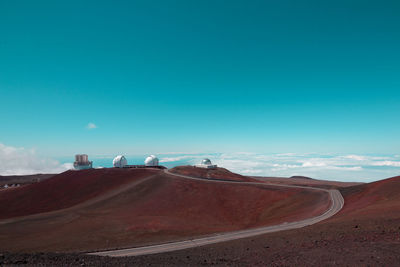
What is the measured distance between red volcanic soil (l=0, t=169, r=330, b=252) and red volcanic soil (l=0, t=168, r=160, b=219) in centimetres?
922

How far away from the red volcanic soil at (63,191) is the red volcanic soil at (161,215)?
922 centimetres

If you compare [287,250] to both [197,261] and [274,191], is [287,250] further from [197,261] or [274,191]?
[274,191]

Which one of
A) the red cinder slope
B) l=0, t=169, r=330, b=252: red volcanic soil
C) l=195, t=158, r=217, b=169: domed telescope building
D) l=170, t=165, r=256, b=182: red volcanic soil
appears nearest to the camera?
l=0, t=169, r=330, b=252: red volcanic soil

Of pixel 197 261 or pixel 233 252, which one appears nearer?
pixel 197 261

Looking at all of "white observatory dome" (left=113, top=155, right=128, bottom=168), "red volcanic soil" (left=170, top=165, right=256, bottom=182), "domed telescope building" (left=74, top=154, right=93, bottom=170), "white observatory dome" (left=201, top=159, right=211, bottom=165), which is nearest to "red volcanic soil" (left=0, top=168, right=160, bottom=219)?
"red volcanic soil" (left=170, top=165, right=256, bottom=182)

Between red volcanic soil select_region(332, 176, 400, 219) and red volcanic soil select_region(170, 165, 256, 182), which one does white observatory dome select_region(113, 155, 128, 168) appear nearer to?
red volcanic soil select_region(170, 165, 256, 182)

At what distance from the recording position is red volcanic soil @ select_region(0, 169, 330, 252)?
29.7 meters

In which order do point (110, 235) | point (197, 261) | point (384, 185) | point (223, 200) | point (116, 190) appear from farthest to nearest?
point (116, 190), point (223, 200), point (384, 185), point (110, 235), point (197, 261)

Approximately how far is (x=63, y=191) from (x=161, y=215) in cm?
3632

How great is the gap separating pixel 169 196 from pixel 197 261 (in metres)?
42.2

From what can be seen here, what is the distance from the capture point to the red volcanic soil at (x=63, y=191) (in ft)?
180

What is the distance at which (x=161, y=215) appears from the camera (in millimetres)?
43688

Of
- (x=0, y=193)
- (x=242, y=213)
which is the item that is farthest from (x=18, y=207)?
(x=242, y=213)

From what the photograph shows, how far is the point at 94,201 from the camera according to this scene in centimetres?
5300
